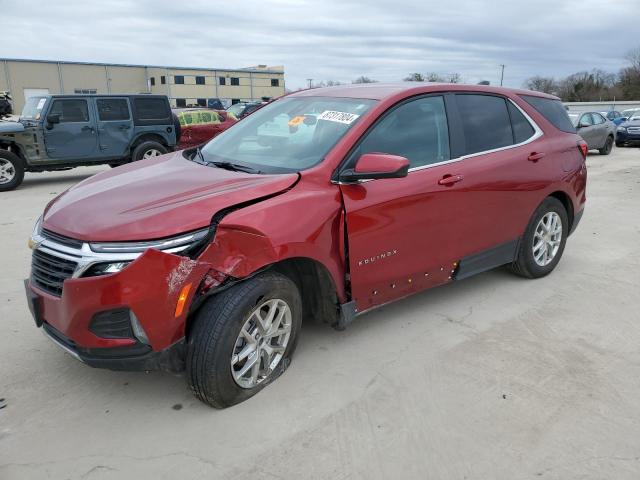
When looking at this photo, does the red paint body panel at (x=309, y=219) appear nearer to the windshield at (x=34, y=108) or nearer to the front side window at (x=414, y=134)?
the front side window at (x=414, y=134)

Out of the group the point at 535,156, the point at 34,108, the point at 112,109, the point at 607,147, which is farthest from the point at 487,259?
the point at 607,147

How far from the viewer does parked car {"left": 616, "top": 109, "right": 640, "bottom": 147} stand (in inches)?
808

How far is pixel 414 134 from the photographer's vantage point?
3.75 meters

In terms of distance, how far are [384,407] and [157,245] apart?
1.55 meters

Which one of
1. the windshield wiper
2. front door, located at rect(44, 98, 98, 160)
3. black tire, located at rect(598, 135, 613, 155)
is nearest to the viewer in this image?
the windshield wiper

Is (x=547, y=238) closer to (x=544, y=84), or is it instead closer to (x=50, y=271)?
(x=50, y=271)

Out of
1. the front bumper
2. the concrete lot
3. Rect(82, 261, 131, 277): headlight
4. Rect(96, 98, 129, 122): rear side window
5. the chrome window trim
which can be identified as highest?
Rect(96, 98, 129, 122): rear side window

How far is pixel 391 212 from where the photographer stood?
3.43m

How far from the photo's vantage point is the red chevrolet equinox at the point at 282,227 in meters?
2.61

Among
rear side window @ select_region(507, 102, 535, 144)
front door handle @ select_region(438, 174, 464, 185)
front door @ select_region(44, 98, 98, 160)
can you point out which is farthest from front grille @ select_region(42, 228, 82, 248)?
front door @ select_region(44, 98, 98, 160)

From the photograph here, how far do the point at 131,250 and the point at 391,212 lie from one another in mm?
1668

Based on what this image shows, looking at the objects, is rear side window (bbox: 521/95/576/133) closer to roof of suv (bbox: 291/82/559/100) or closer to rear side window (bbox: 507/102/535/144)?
rear side window (bbox: 507/102/535/144)

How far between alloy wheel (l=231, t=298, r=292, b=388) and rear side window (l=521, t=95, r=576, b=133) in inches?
127

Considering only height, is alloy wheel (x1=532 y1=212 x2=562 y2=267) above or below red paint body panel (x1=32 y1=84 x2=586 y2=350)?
below
